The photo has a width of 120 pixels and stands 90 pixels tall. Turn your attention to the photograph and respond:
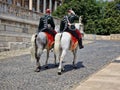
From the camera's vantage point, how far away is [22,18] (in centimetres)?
2203

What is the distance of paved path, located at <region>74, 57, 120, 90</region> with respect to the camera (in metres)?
8.33

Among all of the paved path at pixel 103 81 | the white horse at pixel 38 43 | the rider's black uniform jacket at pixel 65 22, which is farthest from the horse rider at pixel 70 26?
the paved path at pixel 103 81

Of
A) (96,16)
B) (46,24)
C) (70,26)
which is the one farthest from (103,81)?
(96,16)

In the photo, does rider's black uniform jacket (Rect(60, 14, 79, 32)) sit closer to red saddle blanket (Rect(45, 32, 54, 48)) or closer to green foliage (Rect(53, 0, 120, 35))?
red saddle blanket (Rect(45, 32, 54, 48))

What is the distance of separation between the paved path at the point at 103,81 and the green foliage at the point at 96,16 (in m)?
37.9

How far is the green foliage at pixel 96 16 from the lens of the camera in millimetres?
48781

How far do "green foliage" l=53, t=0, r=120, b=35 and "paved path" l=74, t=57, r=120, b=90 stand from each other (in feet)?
124

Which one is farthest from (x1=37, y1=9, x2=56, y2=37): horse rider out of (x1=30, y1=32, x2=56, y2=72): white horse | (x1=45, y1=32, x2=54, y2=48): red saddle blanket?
(x1=30, y1=32, x2=56, y2=72): white horse

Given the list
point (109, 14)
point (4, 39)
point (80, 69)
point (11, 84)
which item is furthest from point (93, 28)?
point (11, 84)

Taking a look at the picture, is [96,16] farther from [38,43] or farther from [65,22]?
[38,43]

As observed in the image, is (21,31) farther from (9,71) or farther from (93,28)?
(93,28)

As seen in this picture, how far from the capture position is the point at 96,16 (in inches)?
2064

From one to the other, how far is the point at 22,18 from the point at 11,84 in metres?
13.8

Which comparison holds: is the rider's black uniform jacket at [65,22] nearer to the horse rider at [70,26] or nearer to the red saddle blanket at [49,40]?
the horse rider at [70,26]
